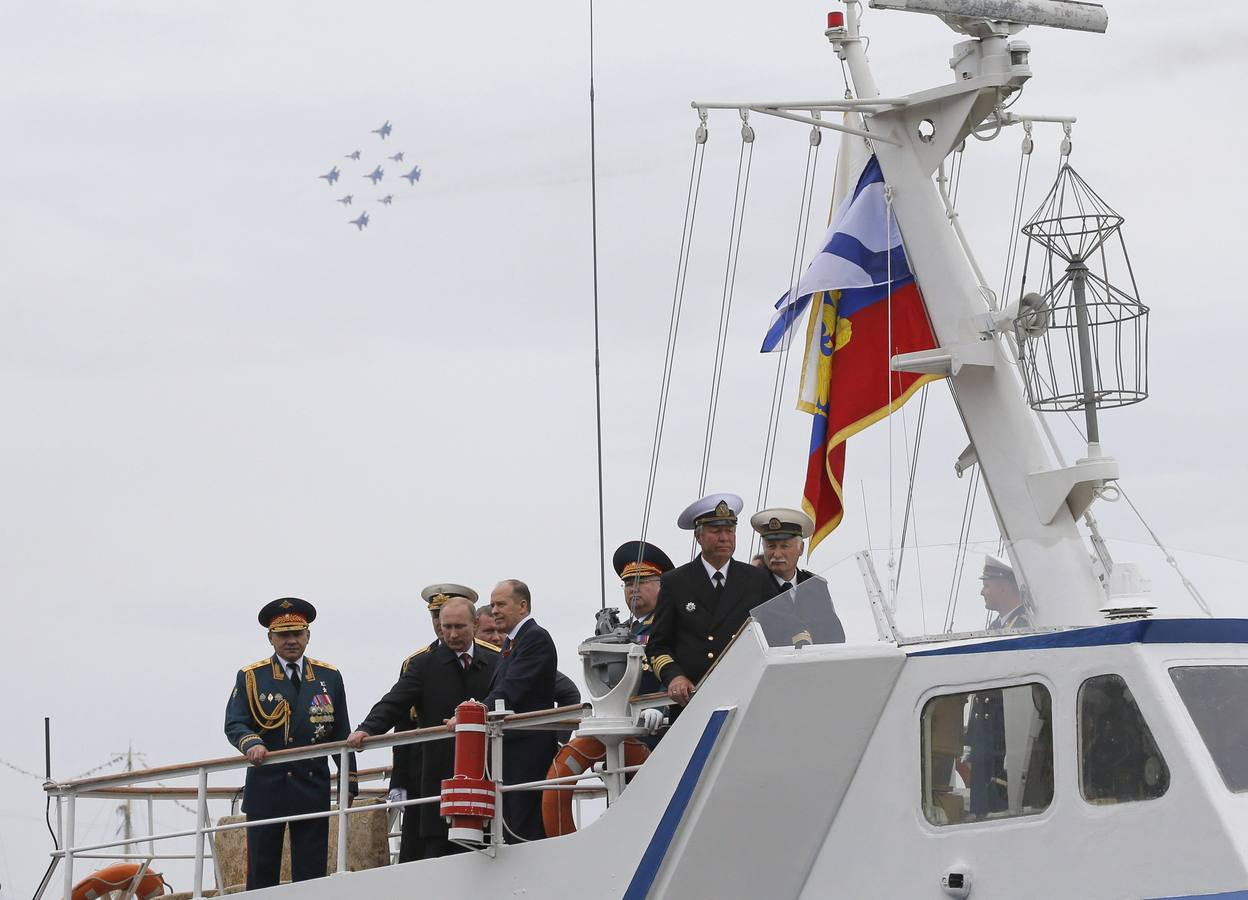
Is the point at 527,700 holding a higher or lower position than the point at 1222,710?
lower

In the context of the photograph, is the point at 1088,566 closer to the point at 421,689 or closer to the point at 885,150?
the point at 885,150

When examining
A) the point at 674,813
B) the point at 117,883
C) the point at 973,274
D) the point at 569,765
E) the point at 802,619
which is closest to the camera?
the point at 802,619

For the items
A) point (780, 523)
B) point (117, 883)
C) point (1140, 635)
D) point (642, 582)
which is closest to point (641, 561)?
point (642, 582)

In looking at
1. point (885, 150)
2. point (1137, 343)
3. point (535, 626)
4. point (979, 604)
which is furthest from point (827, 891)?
point (885, 150)

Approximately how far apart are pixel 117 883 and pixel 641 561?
5233 mm

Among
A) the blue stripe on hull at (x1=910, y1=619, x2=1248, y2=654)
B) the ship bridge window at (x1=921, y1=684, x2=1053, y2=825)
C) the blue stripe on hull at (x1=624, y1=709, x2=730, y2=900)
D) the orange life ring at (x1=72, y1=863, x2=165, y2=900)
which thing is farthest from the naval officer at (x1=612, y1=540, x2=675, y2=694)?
the orange life ring at (x1=72, y1=863, x2=165, y2=900)

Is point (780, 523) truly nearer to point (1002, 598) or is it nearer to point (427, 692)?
point (1002, 598)

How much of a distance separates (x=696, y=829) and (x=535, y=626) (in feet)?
7.65

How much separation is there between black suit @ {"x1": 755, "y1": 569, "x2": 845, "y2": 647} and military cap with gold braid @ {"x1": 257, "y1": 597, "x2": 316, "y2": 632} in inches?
177

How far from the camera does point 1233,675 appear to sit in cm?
718

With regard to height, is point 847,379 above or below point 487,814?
above

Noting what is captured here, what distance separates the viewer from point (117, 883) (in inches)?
500

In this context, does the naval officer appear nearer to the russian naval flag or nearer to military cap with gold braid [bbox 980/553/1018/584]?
the russian naval flag

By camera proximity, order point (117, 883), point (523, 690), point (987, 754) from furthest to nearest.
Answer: point (117, 883) < point (523, 690) < point (987, 754)
